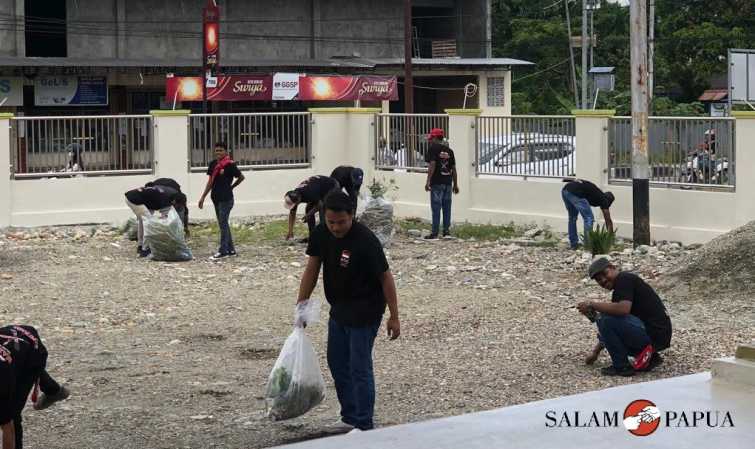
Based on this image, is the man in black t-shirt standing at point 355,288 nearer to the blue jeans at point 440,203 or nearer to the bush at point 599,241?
the bush at point 599,241

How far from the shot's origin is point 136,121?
2148 centimetres

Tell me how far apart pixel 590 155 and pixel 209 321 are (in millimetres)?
8099

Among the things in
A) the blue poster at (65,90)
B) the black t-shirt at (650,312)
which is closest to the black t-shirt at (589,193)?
the black t-shirt at (650,312)

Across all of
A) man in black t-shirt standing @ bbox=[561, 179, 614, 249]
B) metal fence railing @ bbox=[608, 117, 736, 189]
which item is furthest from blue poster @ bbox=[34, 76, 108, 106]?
man in black t-shirt standing @ bbox=[561, 179, 614, 249]

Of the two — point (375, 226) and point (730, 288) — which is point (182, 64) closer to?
point (375, 226)

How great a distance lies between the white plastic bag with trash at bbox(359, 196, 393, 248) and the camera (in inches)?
703

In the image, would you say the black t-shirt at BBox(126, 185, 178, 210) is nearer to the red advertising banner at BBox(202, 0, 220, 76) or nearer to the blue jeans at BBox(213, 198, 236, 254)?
the blue jeans at BBox(213, 198, 236, 254)

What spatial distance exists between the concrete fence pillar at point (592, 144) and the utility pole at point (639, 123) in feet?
4.12

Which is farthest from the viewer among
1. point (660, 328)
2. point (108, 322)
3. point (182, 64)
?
point (182, 64)

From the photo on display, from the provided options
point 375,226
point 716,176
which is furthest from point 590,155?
point 375,226

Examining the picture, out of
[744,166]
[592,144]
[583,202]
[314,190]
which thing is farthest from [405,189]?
[744,166]

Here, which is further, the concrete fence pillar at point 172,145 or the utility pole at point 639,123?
the concrete fence pillar at point 172,145

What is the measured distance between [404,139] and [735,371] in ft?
47.7

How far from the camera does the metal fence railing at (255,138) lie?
71.9 ft
